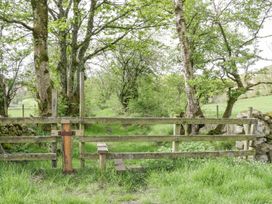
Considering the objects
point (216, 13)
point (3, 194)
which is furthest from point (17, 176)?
point (216, 13)

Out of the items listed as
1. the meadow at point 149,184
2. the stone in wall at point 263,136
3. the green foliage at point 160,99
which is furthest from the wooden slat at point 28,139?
the green foliage at point 160,99

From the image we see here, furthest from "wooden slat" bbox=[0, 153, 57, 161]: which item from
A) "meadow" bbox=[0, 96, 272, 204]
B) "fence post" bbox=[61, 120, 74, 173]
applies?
"fence post" bbox=[61, 120, 74, 173]

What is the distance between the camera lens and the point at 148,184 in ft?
21.0

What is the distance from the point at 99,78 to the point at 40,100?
18.4 meters

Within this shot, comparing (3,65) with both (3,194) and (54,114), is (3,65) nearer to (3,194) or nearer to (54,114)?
(54,114)

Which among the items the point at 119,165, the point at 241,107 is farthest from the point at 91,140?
the point at 241,107

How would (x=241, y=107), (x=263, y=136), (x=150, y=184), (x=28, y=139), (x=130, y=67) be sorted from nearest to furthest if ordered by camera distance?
(x=150, y=184)
(x=28, y=139)
(x=263, y=136)
(x=130, y=67)
(x=241, y=107)

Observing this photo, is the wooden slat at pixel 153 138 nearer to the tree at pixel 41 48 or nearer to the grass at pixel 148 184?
the grass at pixel 148 184

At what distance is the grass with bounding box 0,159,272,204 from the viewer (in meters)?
5.41

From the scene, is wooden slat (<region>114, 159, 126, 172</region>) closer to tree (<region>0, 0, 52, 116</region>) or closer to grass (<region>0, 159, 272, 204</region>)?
grass (<region>0, 159, 272, 204</region>)

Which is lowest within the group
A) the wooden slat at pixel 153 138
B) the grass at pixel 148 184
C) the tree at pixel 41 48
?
the grass at pixel 148 184

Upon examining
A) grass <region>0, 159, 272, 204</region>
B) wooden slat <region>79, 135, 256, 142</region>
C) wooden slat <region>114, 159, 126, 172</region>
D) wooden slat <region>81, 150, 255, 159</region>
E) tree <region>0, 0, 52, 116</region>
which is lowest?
grass <region>0, 159, 272, 204</region>

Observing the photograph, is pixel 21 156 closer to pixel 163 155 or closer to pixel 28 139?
pixel 28 139

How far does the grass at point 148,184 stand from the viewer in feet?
17.7
